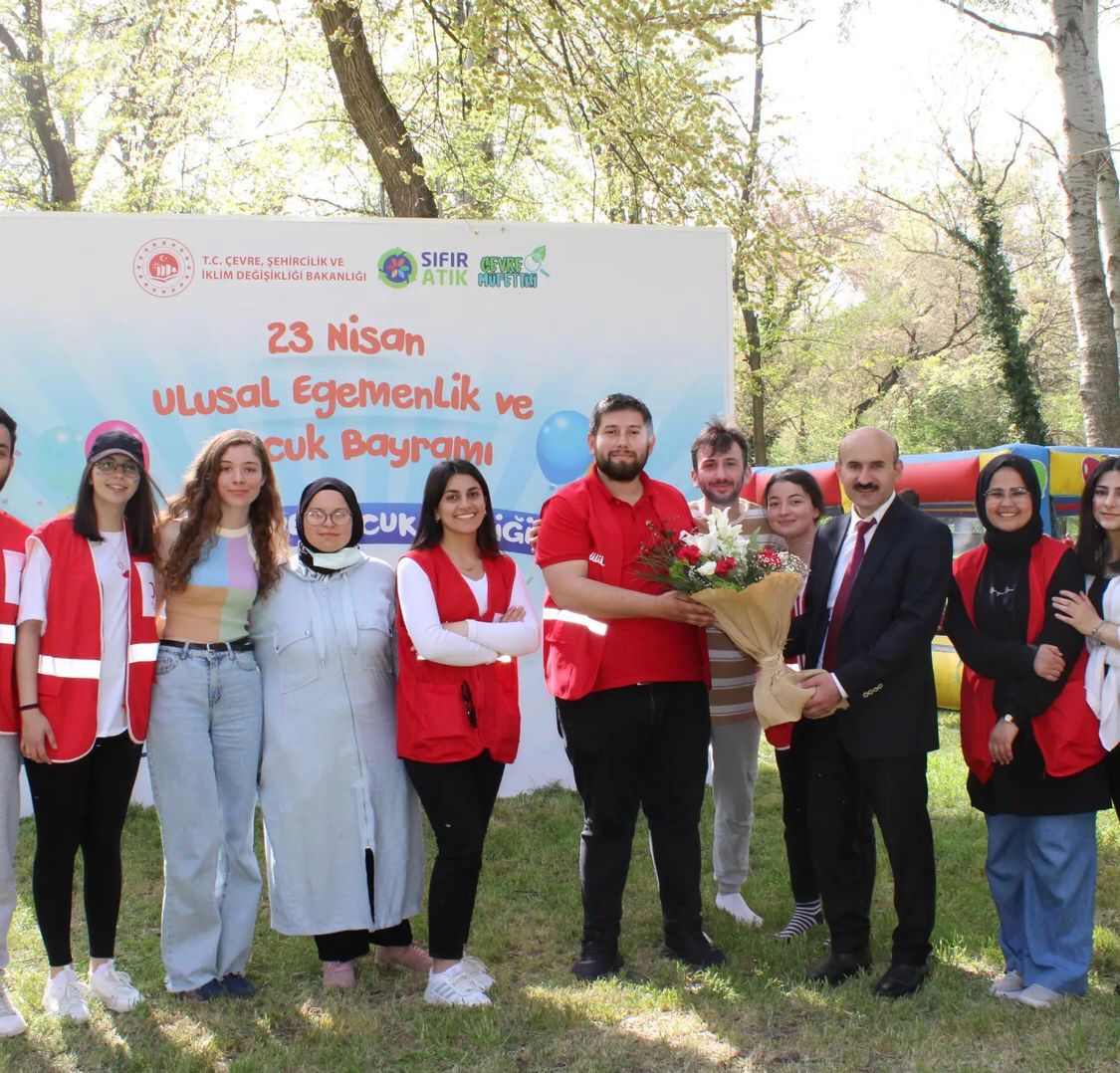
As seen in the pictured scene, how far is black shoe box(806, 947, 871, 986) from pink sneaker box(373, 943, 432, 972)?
4.10 ft

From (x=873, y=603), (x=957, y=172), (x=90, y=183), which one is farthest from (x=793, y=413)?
(x=873, y=603)

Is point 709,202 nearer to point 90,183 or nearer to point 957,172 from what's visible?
point 90,183

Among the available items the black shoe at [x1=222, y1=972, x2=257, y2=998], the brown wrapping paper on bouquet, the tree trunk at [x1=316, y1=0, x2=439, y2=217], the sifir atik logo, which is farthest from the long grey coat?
the tree trunk at [x1=316, y1=0, x2=439, y2=217]

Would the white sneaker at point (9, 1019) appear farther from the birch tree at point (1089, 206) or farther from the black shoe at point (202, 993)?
the birch tree at point (1089, 206)

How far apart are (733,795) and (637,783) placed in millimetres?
698

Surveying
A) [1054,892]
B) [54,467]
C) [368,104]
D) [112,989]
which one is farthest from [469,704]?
[368,104]

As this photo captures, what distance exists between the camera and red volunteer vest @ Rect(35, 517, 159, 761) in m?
3.06

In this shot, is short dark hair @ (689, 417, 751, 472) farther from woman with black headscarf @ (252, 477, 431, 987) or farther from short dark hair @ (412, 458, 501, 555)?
woman with black headscarf @ (252, 477, 431, 987)

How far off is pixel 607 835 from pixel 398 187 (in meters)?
5.81

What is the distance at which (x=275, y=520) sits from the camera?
3438 mm

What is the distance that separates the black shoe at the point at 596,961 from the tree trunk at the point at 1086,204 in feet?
28.1

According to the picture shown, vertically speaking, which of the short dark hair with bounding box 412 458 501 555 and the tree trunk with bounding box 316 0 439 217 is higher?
the tree trunk with bounding box 316 0 439 217

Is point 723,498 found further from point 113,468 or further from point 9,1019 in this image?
point 9,1019

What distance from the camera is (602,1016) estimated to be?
126 inches
